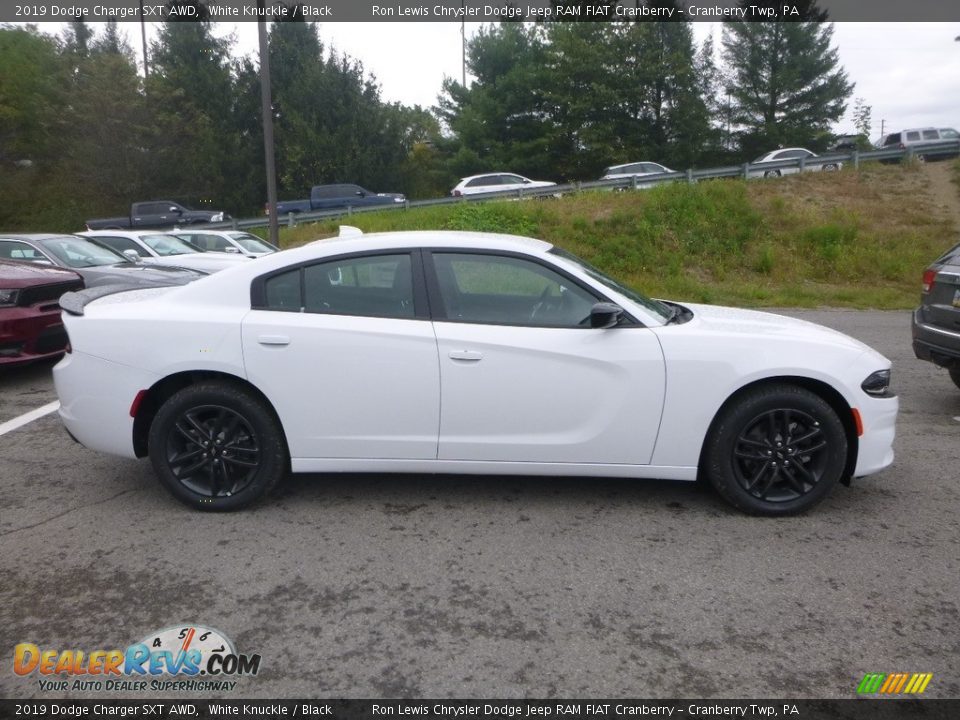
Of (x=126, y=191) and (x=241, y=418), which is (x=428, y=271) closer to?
(x=241, y=418)

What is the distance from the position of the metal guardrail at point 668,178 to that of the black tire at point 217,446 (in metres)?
19.4

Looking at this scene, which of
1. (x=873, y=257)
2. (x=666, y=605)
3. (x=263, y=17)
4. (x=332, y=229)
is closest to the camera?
(x=666, y=605)

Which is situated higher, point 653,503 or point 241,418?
point 241,418

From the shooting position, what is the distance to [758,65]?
4675cm

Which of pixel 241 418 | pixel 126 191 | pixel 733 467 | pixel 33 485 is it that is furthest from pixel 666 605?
pixel 126 191

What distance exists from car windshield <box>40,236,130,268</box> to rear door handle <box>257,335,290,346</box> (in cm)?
702

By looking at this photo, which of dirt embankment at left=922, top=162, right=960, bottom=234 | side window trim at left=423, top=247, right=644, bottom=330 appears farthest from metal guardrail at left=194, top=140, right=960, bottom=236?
side window trim at left=423, top=247, right=644, bottom=330

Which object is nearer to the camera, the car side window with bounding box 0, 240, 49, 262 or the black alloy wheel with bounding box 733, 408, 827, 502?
the black alloy wheel with bounding box 733, 408, 827, 502

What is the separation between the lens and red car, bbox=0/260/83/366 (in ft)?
23.9

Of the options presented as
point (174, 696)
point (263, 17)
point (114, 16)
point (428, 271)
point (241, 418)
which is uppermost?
point (114, 16)

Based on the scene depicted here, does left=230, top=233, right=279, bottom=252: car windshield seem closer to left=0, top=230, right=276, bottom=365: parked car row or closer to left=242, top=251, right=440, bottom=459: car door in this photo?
left=0, top=230, right=276, bottom=365: parked car row

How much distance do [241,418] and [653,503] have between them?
2.35m

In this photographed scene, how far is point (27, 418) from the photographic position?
6449mm

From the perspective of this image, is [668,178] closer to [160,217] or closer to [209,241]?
[209,241]
